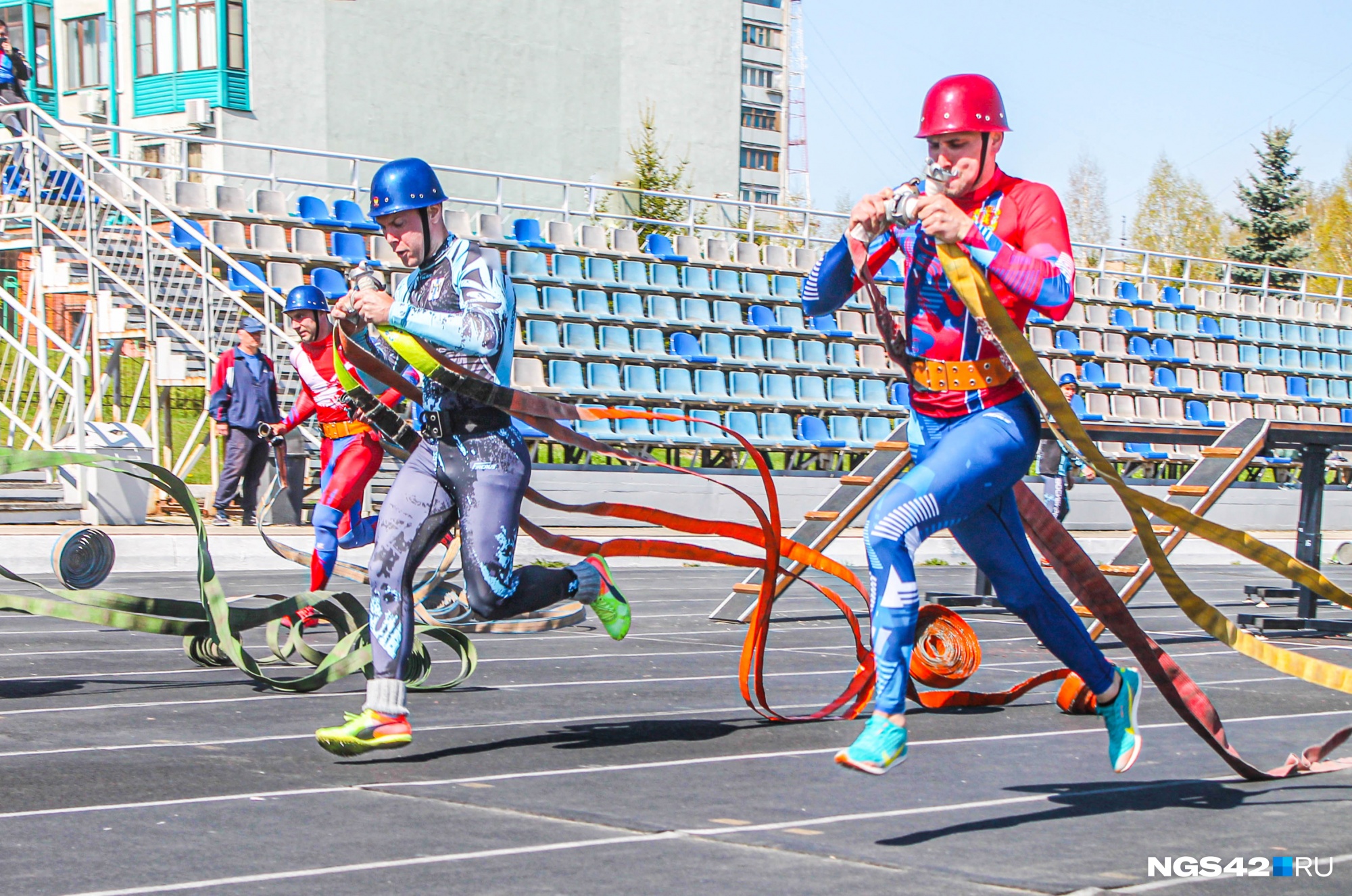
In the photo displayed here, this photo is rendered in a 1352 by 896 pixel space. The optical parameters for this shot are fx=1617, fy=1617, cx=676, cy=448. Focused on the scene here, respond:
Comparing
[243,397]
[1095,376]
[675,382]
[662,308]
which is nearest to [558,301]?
[662,308]

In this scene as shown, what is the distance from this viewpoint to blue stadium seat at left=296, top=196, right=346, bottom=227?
Answer: 2250 centimetres

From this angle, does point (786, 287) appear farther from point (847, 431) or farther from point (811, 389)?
point (847, 431)

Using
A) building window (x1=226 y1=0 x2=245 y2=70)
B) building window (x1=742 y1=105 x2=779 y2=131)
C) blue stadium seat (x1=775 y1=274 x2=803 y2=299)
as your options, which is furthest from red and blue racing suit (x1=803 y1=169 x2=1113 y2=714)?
building window (x1=742 y1=105 x2=779 y2=131)

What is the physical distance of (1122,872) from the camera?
415 centimetres

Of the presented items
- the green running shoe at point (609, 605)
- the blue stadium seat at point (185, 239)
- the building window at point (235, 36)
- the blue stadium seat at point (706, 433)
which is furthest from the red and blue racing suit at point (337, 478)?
the building window at point (235, 36)

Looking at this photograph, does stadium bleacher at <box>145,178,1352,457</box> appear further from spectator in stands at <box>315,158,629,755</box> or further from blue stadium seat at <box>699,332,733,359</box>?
spectator in stands at <box>315,158,629,755</box>

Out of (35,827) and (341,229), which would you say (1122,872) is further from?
(341,229)

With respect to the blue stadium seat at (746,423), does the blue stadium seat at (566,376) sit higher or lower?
higher

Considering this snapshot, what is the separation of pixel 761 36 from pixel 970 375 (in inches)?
4735

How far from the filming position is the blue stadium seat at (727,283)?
2562cm

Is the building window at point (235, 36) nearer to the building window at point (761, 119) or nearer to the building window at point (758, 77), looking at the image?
the building window at point (761, 119)

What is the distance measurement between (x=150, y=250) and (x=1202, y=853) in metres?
16.8

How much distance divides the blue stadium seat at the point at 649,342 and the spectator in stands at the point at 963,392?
18.3 metres

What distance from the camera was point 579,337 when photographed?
23.1 m
